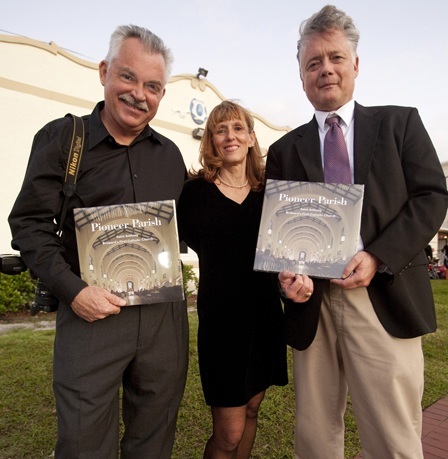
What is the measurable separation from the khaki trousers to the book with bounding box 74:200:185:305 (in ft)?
2.54

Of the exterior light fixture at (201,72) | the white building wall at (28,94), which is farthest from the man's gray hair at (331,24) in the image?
the exterior light fixture at (201,72)

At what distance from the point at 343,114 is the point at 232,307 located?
1224 mm

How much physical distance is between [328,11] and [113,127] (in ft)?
3.90

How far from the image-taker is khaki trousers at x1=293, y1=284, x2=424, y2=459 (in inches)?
73.2

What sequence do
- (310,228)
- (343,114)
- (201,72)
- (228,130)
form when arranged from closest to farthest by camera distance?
(310,228), (343,114), (228,130), (201,72)

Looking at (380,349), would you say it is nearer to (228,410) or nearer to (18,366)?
(228,410)

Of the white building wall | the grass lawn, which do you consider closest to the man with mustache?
the grass lawn

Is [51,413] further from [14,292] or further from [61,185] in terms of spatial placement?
[14,292]

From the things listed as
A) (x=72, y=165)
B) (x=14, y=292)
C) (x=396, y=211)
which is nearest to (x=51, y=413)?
(x=72, y=165)

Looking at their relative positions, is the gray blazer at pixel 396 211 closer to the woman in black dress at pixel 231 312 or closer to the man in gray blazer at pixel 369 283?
the man in gray blazer at pixel 369 283

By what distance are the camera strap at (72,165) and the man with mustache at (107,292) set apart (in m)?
0.03

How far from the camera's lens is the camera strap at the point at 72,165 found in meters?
1.90

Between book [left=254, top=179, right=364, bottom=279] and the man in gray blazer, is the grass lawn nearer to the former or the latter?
the man in gray blazer

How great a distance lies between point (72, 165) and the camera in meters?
1.91
